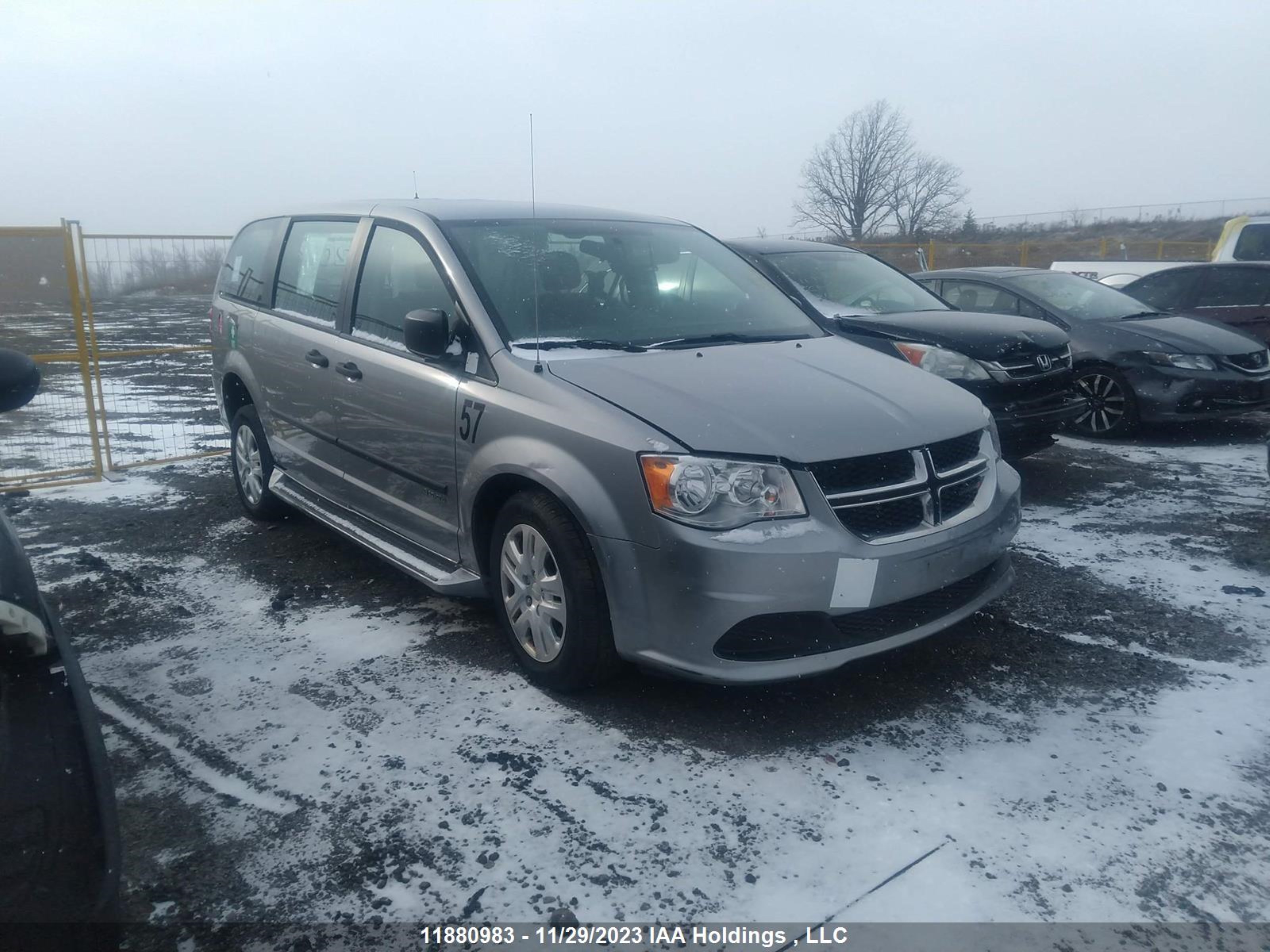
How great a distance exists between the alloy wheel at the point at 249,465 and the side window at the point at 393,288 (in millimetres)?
1570

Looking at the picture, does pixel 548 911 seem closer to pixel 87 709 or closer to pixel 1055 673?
pixel 87 709

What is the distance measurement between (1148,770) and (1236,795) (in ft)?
0.75

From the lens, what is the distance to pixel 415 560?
12.9 ft

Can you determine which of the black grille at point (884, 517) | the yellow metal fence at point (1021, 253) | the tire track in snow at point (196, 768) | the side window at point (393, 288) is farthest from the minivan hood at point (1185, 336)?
the yellow metal fence at point (1021, 253)

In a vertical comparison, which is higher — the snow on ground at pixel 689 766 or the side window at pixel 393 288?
→ the side window at pixel 393 288

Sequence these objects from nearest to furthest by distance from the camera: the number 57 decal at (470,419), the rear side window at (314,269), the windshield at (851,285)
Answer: the number 57 decal at (470,419) → the rear side window at (314,269) → the windshield at (851,285)

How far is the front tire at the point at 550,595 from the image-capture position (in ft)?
10.2

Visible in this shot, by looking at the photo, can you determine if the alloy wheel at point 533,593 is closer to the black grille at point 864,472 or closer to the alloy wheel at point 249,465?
the black grille at point 864,472

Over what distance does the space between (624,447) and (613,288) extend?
128cm

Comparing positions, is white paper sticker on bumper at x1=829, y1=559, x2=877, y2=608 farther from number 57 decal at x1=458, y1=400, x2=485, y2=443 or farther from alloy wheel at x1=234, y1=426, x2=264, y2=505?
alloy wheel at x1=234, y1=426, x2=264, y2=505

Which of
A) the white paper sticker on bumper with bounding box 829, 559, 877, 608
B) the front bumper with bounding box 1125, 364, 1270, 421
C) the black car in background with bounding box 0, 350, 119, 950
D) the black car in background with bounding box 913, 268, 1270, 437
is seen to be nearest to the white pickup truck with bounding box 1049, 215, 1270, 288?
the black car in background with bounding box 913, 268, 1270, 437

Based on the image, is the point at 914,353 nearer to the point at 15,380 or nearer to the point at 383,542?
the point at 383,542

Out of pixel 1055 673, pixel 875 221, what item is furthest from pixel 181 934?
pixel 875 221

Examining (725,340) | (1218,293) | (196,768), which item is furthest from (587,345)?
(1218,293)
